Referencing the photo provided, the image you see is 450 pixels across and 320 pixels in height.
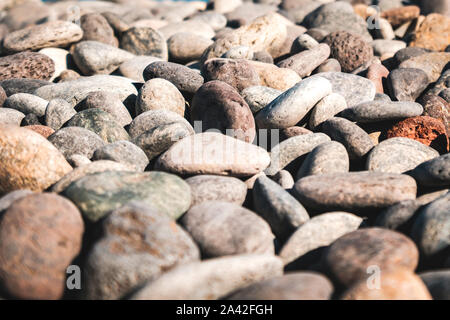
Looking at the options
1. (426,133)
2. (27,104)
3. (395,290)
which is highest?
(395,290)

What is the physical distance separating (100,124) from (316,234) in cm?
260

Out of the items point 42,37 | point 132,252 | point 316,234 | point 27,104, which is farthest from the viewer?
point 42,37

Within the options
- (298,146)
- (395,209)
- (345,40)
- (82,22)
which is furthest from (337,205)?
(82,22)

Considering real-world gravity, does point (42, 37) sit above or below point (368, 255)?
below

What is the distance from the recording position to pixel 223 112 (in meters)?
4.70

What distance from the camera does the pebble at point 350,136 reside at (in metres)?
4.38

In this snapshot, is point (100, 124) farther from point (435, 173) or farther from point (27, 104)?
point (435, 173)

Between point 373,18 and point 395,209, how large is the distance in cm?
684

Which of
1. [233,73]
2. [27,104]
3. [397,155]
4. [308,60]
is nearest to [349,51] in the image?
[308,60]

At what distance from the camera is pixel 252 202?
12.6 feet

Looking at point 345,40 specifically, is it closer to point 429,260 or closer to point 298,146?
point 298,146

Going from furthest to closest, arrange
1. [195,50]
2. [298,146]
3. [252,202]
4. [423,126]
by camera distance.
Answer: [195,50] < [423,126] < [298,146] < [252,202]

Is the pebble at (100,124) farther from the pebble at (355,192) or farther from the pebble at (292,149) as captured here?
the pebble at (355,192)

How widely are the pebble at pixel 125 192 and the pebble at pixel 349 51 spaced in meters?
4.47
